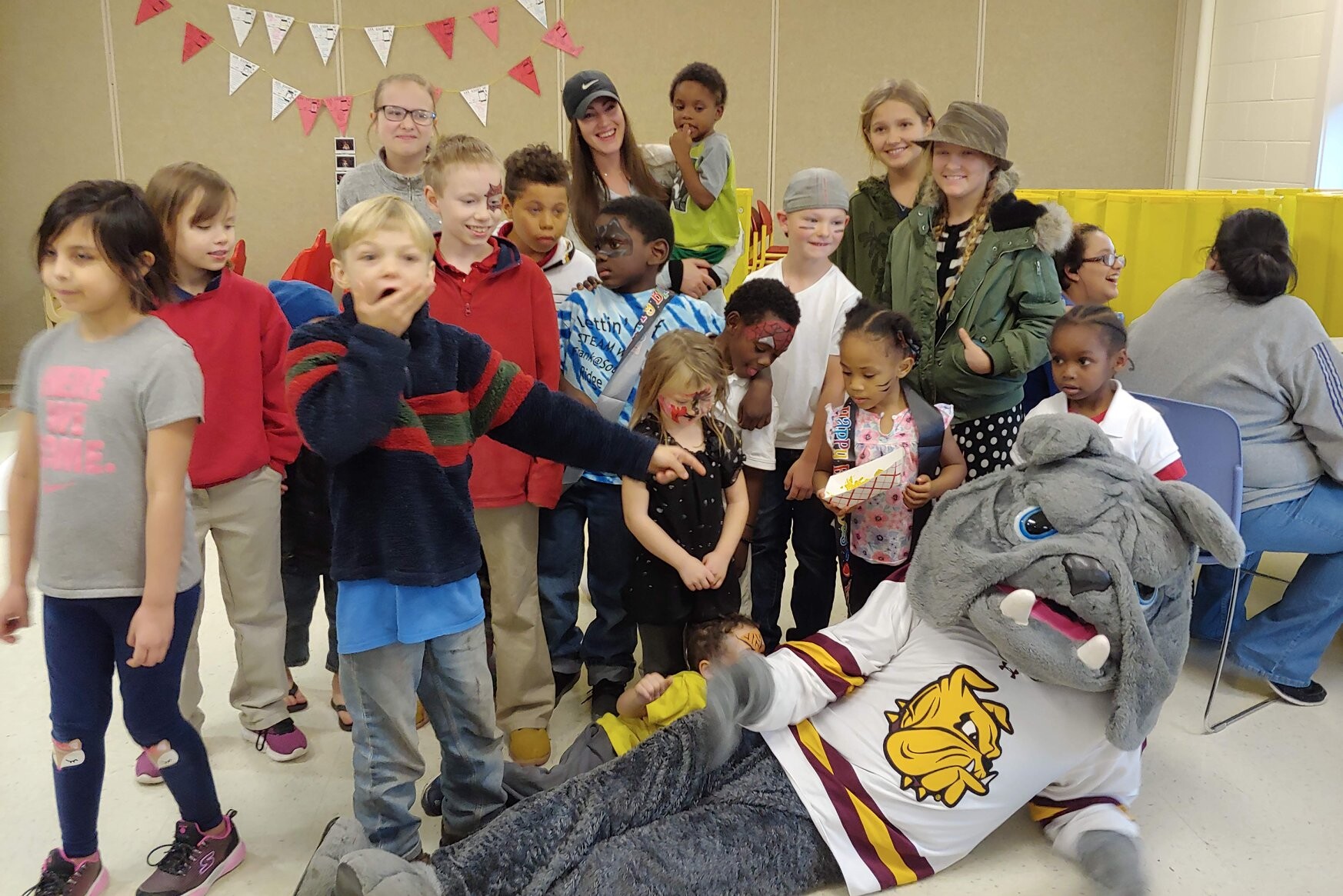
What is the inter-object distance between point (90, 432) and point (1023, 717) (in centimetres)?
152

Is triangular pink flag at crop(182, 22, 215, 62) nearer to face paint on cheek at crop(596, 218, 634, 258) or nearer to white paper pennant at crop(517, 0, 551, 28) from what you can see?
white paper pennant at crop(517, 0, 551, 28)

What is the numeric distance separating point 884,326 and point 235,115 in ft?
16.5

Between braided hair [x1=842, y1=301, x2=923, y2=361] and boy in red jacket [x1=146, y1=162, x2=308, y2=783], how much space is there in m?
1.12

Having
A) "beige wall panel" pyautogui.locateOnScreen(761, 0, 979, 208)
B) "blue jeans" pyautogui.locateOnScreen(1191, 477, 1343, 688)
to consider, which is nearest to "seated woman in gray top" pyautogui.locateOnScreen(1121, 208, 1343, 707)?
"blue jeans" pyautogui.locateOnScreen(1191, 477, 1343, 688)

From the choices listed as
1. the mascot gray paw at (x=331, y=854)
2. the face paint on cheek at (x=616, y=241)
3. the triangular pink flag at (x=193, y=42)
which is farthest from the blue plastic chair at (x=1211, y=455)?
the triangular pink flag at (x=193, y=42)

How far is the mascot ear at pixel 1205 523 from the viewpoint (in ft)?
5.41

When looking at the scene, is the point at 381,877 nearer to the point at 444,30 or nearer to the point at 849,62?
the point at 444,30

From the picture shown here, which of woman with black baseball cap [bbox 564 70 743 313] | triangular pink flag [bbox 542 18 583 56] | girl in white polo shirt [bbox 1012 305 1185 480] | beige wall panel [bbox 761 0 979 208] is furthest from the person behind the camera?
beige wall panel [bbox 761 0 979 208]

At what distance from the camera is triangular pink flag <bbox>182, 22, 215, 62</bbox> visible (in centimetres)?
580

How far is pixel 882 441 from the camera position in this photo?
2219 mm

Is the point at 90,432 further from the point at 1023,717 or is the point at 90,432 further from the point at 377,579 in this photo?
the point at 1023,717

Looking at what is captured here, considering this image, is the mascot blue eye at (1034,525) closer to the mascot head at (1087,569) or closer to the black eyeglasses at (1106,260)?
the mascot head at (1087,569)

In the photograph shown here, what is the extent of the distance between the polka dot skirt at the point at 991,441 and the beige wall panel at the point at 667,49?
4260mm

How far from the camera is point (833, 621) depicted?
2965mm
